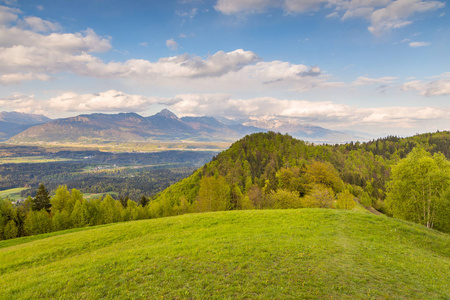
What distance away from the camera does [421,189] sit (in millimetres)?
43469

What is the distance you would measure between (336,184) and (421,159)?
111 feet

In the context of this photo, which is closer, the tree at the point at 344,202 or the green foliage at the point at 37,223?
the green foliage at the point at 37,223

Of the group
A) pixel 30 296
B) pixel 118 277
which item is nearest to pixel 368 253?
pixel 118 277

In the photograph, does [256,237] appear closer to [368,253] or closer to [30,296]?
[368,253]

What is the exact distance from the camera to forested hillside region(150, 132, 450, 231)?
6244cm

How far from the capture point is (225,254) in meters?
19.2

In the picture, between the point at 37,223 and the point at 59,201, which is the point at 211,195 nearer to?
the point at 59,201

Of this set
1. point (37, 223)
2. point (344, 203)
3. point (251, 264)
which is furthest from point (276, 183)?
point (37, 223)

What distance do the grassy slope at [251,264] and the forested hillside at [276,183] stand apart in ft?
90.9

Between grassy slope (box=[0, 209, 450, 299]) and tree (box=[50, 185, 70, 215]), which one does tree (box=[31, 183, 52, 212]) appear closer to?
tree (box=[50, 185, 70, 215])

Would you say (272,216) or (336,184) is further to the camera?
(336,184)

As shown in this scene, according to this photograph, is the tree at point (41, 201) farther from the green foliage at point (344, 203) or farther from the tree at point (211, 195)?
the green foliage at point (344, 203)

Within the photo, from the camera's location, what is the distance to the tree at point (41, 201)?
61.7 m

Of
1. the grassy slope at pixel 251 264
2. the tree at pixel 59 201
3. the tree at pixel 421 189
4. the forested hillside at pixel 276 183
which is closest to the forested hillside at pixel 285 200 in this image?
the tree at pixel 421 189
